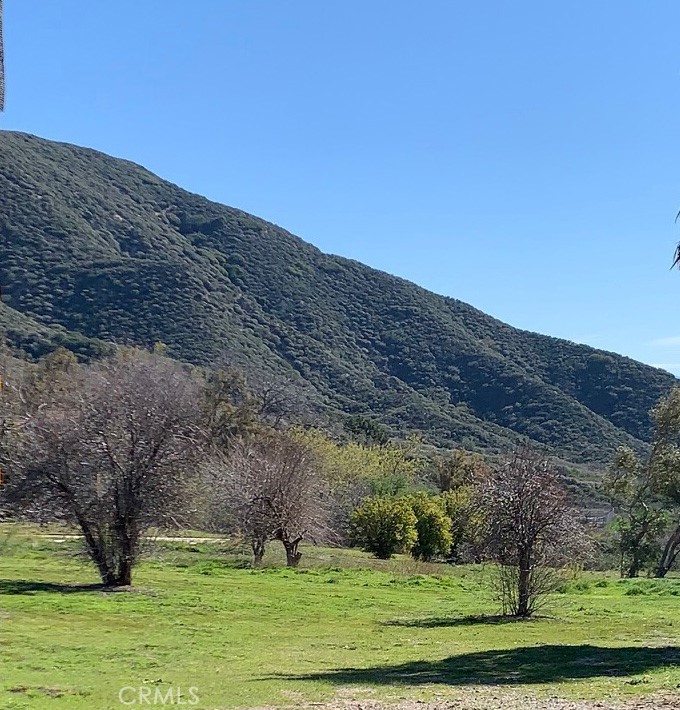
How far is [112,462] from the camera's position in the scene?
24031 millimetres

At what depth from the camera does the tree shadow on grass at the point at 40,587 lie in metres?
22.6

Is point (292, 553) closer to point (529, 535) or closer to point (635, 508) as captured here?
point (529, 535)

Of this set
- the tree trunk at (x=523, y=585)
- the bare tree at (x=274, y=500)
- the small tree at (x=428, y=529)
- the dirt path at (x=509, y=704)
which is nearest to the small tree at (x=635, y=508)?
the small tree at (x=428, y=529)

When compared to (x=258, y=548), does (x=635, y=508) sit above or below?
above

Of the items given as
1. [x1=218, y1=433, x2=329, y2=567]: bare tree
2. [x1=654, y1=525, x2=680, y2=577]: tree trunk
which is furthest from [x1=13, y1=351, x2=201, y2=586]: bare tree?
[x1=654, y1=525, x2=680, y2=577]: tree trunk

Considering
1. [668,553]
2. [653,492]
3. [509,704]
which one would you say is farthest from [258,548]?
[509,704]

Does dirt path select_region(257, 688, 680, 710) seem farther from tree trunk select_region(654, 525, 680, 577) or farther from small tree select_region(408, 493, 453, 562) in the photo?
tree trunk select_region(654, 525, 680, 577)

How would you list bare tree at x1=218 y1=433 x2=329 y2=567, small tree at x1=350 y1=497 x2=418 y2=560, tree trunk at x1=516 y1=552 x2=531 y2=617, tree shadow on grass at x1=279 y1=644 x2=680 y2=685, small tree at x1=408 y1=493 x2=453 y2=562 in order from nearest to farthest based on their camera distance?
tree shadow on grass at x1=279 y1=644 x2=680 y2=685 → tree trunk at x1=516 y1=552 x2=531 y2=617 → bare tree at x1=218 y1=433 x2=329 y2=567 → small tree at x1=350 y1=497 x2=418 y2=560 → small tree at x1=408 y1=493 x2=453 y2=562

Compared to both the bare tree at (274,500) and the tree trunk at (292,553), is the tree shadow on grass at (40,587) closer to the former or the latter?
the bare tree at (274,500)

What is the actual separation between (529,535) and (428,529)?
24.3 m

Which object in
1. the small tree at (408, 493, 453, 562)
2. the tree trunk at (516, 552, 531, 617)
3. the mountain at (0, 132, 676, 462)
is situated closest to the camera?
the tree trunk at (516, 552, 531, 617)

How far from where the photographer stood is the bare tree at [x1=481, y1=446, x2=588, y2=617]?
75.0 feet

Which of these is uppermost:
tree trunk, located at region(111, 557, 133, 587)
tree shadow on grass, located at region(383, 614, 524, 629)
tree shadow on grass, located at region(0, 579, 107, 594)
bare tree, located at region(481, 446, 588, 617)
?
bare tree, located at region(481, 446, 588, 617)

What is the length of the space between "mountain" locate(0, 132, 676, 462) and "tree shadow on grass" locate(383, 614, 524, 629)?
7178 cm
